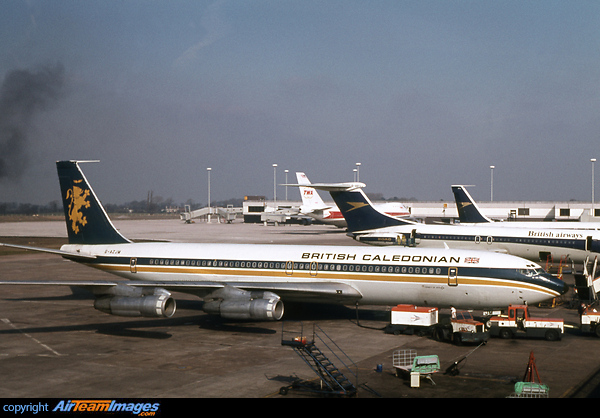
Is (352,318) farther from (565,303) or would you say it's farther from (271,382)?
(565,303)

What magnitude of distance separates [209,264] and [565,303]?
25.3m

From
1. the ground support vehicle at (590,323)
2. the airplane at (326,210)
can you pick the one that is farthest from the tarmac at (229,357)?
the airplane at (326,210)

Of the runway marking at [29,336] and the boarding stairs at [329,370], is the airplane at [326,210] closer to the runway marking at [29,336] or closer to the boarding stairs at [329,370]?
the runway marking at [29,336]

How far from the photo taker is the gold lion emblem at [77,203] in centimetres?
3544

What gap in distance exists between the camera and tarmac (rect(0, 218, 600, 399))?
19.6 metres

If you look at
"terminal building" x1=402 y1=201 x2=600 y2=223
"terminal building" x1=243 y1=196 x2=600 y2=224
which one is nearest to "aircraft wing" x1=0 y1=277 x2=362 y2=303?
"terminal building" x1=243 y1=196 x2=600 y2=224

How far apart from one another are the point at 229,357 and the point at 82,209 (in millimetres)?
17028

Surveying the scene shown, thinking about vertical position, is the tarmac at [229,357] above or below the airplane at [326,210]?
below

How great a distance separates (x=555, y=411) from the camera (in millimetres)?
15852

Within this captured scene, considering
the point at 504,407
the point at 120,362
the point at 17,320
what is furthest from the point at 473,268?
the point at 17,320

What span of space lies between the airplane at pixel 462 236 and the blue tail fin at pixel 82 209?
2179 centimetres

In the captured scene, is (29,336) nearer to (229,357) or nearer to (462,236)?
(229,357)

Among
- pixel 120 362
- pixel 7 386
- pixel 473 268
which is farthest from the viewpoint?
pixel 473 268

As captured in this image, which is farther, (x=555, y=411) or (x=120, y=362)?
(x=120, y=362)
